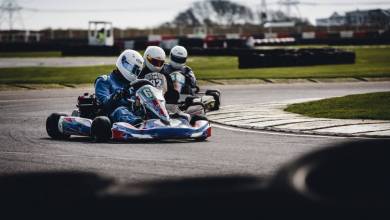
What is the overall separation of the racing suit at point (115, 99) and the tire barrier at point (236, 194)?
6282 mm

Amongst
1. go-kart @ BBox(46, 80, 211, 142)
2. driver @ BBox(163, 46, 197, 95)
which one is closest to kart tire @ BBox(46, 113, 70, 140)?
go-kart @ BBox(46, 80, 211, 142)

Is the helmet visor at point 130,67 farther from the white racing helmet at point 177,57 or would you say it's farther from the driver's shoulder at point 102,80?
the white racing helmet at point 177,57

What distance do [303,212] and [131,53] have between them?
7.18 metres

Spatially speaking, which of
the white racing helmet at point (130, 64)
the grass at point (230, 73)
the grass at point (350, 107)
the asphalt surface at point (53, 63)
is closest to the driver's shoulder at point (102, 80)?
the white racing helmet at point (130, 64)

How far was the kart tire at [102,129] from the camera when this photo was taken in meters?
9.00

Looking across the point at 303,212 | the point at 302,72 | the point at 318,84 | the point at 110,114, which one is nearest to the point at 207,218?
the point at 303,212

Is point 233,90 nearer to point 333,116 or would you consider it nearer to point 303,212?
point 333,116

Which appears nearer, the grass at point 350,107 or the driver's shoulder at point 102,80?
the driver's shoulder at point 102,80

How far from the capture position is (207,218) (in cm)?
263

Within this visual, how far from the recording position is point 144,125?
29.3 feet

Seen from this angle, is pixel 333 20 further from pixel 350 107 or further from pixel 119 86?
pixel 119 86

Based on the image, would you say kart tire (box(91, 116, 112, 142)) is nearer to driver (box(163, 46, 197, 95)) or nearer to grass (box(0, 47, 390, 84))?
driver (box(163, 46, 197, 95))

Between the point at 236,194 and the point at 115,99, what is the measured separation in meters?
6.92

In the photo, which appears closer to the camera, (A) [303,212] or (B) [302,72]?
(A) [303,212]
